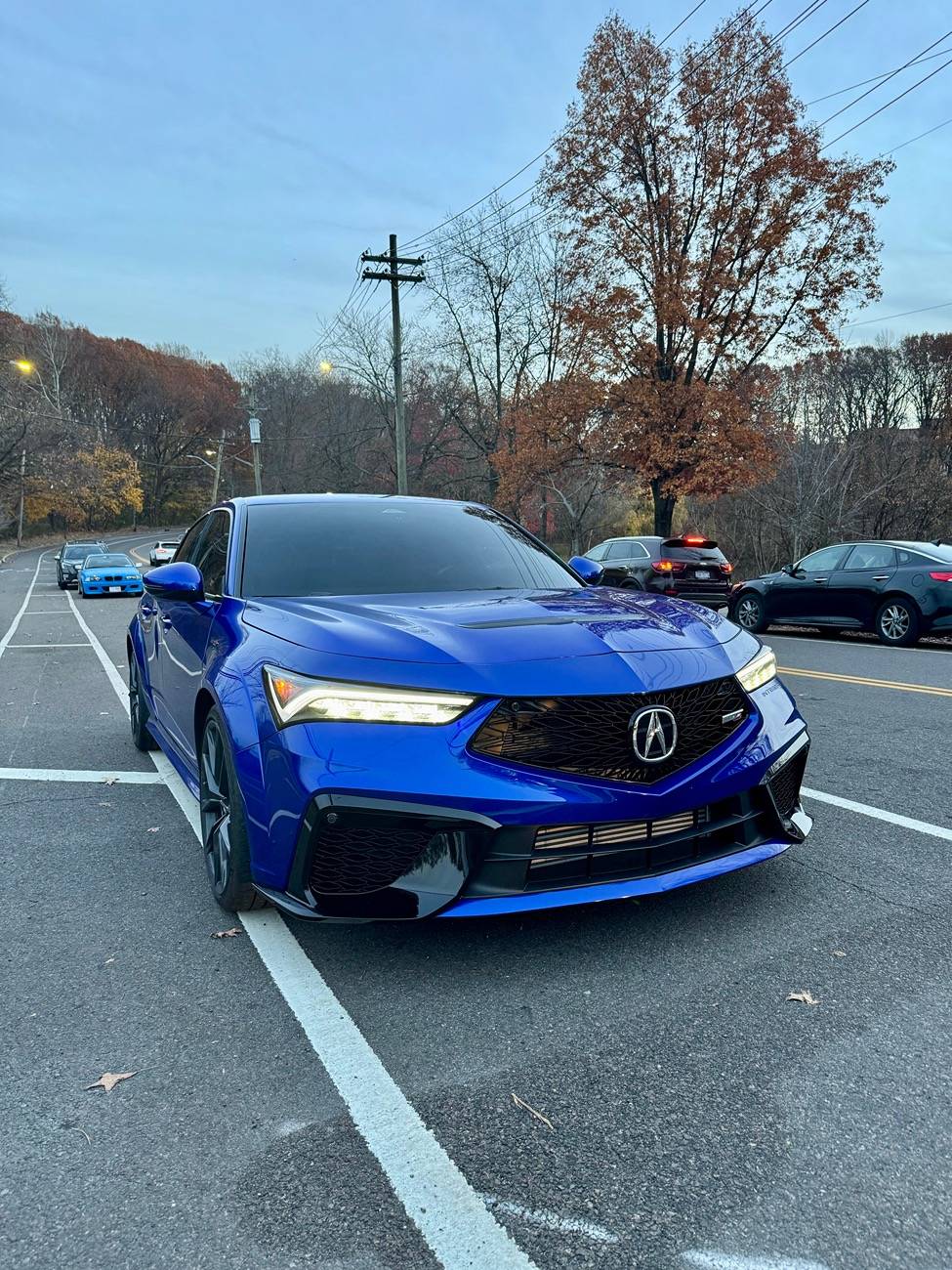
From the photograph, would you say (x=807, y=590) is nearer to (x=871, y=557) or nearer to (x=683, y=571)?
(x=871, y=557)

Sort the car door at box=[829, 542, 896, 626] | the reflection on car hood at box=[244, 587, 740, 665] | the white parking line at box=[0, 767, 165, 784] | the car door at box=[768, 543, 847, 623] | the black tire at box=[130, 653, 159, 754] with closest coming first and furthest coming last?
the reflection on car hood at box=[244, 587, 740, 665], the white parking line at box=[0, 767, 165, 784], the black tire at box=[130, 653, 159, 754], the car door at box=[829, 542, 896, 626], the car door at box=[768, 543, 847, 623]

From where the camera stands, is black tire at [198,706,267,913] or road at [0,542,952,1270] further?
black tire at [198,706,267,913]

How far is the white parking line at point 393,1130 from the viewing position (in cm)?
170

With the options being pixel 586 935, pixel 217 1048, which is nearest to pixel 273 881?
pixel 217 1048

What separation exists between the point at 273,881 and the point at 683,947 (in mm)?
1403

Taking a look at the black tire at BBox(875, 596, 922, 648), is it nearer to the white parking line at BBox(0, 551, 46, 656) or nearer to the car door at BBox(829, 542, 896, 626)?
the car door at BBox(829, 542, 896, 626)

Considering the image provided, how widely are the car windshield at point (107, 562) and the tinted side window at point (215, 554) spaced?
2277 centimetres

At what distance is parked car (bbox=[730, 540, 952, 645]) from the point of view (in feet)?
38.3

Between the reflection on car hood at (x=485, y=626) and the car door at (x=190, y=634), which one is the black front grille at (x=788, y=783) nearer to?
the reflection on car hood at (x=485, y=626)

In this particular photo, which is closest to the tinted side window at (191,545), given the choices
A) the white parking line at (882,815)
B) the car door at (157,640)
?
the car door at (157,640)

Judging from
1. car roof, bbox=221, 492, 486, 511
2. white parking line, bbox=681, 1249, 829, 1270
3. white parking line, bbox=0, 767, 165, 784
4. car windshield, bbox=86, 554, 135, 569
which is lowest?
white parking line, bbox=0, 767, 165, 784

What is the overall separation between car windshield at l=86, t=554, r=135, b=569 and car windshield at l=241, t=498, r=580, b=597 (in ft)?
76.9

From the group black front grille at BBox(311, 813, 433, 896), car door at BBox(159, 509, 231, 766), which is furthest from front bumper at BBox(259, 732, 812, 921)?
car door at BBox(159, 509, 231, 766)

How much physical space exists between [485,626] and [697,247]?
860 inches
